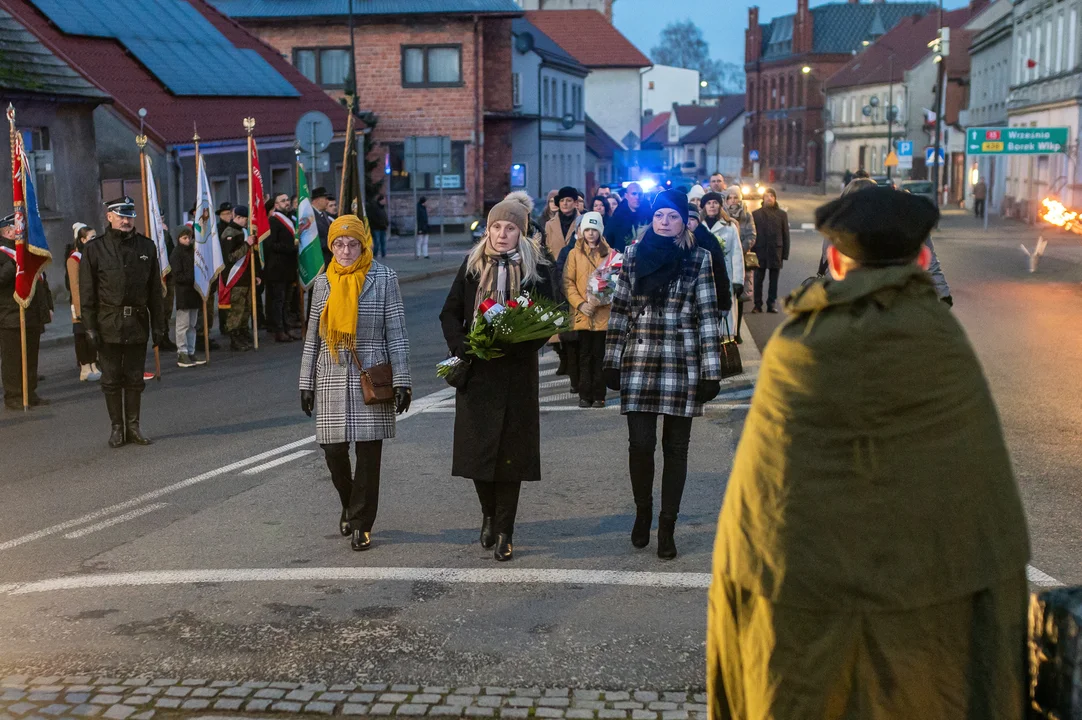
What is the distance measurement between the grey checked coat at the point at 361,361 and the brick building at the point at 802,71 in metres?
116

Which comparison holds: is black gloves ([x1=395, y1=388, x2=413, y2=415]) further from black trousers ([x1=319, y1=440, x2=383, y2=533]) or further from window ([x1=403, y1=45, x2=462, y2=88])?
window ([x1=403, y1=45, x2=462, y2=88])

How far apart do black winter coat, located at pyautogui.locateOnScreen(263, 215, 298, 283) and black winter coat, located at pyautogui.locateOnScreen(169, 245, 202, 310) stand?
195cm

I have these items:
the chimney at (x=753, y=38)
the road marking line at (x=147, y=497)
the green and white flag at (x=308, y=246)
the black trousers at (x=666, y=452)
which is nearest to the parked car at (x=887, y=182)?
the black trousers at (x=666, y=452)

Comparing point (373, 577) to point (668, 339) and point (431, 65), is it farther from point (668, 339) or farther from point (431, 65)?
point (431, 65)

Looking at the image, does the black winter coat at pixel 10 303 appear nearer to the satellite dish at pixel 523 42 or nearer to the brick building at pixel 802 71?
the satellite dish at pixel 523 42

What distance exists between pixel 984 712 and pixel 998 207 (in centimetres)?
6599

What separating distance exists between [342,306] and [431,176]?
4511cm

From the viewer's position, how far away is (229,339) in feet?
65.7

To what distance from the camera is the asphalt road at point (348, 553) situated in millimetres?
6105

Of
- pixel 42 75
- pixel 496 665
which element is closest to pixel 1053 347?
pixel 496 665

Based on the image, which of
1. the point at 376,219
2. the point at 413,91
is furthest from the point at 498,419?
the point at 413,91

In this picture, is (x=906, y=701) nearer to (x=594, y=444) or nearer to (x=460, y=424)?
(x=460, y=424)

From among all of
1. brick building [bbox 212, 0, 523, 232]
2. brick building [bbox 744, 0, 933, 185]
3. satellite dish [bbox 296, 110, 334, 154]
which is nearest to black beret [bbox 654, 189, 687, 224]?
satellite dish [bbox 296, 110, 334, 154]

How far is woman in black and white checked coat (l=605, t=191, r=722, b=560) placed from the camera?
752 centimetres
